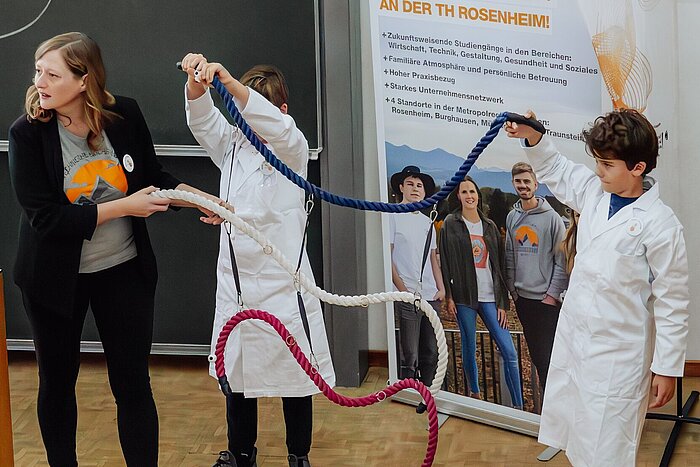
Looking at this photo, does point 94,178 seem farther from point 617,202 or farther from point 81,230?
point 617,202

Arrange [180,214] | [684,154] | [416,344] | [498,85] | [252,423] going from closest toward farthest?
[252,423]
[498,85]
[416,344]
[684,154]
[180,214]

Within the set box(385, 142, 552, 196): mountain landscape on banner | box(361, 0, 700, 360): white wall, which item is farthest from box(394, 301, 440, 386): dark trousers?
box(385, 142, 552, 196): mountain landscape on banner

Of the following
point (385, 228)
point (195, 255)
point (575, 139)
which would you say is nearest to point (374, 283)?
point (385, 228)

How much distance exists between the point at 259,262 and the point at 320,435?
33.0 inches

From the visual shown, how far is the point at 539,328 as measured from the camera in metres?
3.24

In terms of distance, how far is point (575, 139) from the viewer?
122 inches

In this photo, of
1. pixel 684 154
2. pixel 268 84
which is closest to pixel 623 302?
pixel 268 84

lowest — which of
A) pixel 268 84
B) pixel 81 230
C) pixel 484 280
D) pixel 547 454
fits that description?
pixel 547 454

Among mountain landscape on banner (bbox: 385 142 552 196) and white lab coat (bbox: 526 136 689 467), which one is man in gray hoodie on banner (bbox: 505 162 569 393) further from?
white lab coat (bbox: 526 136 689 467)

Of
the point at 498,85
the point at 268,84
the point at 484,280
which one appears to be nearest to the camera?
the point at 268,84

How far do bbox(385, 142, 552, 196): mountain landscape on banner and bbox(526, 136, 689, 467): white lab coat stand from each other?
28.1 inches

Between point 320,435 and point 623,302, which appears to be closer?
point 623,302

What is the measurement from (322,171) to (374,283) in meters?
0.48

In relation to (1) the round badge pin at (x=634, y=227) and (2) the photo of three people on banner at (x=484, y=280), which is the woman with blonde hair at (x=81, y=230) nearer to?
(2) the photo of three people on banner at (x=484, y=280)
